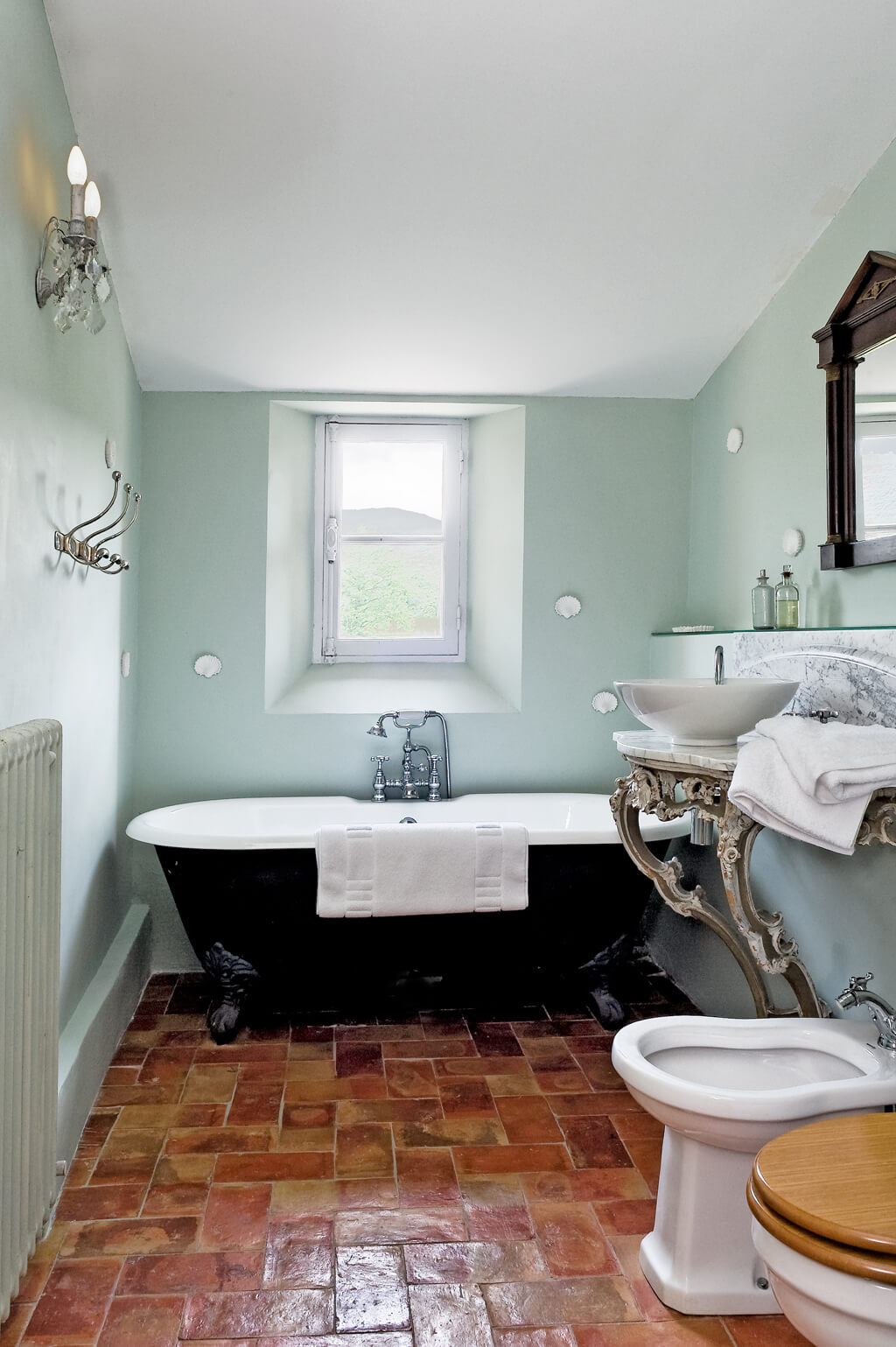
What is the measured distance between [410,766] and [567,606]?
840 millimetres

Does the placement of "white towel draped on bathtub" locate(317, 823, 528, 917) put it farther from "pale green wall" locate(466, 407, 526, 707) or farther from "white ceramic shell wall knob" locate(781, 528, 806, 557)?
"white ceramic shell wall knob" locate(781, 528, 806, 557)

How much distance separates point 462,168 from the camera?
2635 millimetres

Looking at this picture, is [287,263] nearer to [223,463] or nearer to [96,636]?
[223,463]

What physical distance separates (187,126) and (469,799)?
229 centimetres

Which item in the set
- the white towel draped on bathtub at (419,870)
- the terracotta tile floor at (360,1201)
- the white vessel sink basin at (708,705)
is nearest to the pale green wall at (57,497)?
the terracotta tile floor at (360,1201)

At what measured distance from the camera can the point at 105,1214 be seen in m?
2.05

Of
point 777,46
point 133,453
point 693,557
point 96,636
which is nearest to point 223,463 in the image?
point 133,453

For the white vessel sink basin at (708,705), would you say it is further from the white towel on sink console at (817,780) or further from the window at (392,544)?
the window at (392,544)

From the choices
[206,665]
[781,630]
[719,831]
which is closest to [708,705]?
[719,831]

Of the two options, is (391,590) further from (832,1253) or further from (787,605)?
(832,1253)

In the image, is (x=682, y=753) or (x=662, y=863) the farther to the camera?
(x=662, y=863)

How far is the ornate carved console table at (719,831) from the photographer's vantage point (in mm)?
2104

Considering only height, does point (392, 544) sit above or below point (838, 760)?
above

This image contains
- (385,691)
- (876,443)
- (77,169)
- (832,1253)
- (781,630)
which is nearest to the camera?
(832,1253)
